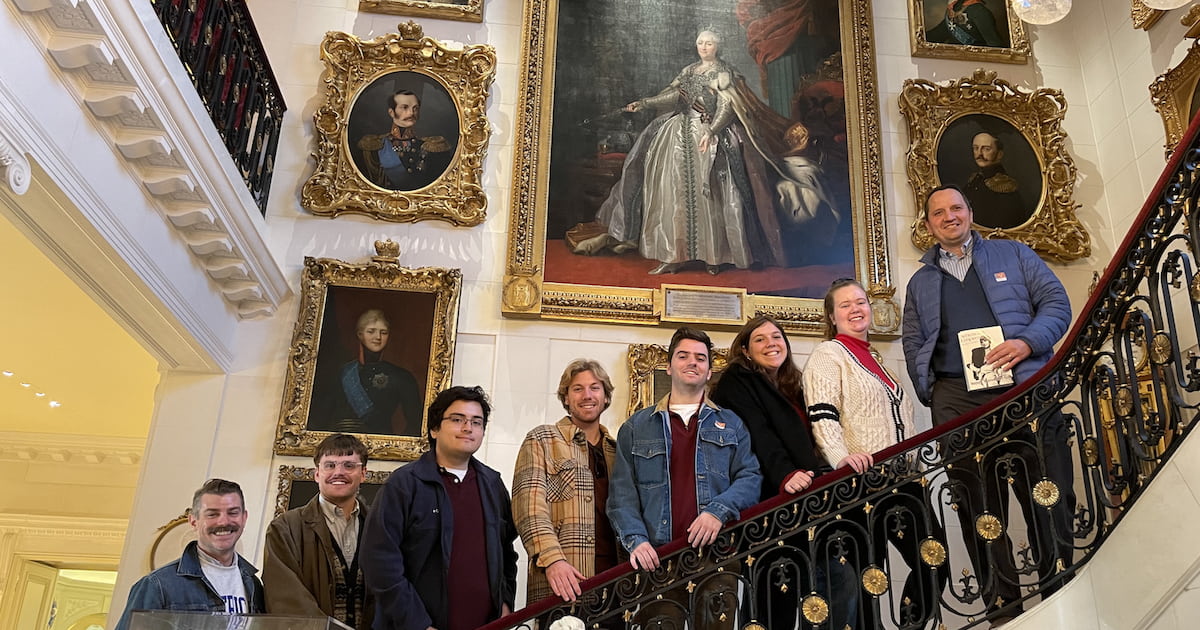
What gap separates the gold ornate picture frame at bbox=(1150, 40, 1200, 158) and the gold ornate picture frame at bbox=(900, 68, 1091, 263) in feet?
3.15

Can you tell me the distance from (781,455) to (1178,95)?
17.8ft

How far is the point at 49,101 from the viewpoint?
15.4 feet

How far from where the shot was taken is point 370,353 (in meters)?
7.65

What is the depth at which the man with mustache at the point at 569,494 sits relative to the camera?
4.13m

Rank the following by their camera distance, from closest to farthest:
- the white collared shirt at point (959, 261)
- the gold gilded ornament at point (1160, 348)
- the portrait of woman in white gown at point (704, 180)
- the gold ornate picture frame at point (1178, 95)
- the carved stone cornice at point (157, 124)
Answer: the gold gilded ornament at point (1160, 348), the carved stone cornice at point (157, 124), the white collared shirt at point (959, 261), the gold ornate picture frame at point (1178, 95), the portrait of woman in white gown at point (704, 180)

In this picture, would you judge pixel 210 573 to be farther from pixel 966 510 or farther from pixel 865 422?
pixel 966 510

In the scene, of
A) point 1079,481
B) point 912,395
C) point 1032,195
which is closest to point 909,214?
point 1032,195

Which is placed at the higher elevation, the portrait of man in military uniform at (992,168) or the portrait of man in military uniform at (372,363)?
the portrait of man in military uniform at (992,168)

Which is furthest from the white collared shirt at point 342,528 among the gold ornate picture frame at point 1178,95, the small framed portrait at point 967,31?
the small framed portrait at point 967,31

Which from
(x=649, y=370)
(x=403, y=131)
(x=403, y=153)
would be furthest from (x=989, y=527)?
(x=403, y=131)

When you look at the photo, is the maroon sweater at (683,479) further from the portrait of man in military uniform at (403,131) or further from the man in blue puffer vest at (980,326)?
the portrait of man in military uniform at (403,131)

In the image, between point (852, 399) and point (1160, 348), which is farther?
point (852, 399)

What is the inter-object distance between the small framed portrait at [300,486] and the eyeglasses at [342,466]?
2.65 meters

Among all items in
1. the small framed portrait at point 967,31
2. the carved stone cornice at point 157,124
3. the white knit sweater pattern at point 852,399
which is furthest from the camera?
→ the small framed portrait at point 967,31
